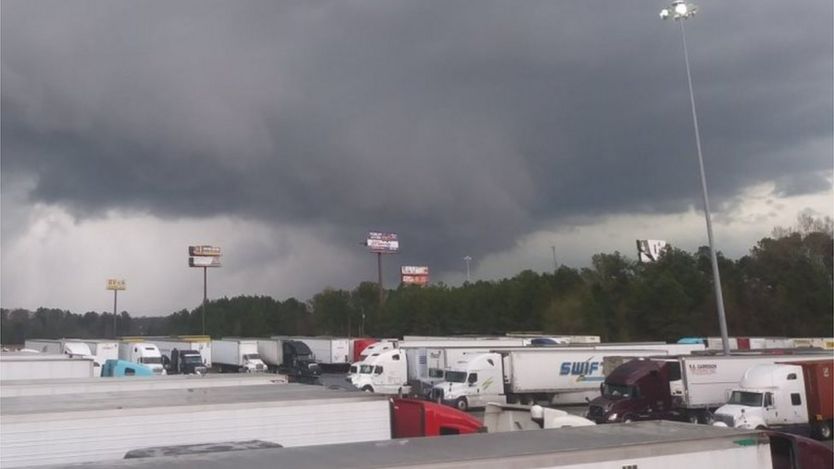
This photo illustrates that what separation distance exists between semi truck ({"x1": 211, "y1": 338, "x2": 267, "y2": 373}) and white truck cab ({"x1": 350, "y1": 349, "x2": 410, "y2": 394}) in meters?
16.8

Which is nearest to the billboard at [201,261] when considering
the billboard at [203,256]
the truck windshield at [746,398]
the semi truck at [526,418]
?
the billboard at [203,256]

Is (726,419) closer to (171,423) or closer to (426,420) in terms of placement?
(426,420)

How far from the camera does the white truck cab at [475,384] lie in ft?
119

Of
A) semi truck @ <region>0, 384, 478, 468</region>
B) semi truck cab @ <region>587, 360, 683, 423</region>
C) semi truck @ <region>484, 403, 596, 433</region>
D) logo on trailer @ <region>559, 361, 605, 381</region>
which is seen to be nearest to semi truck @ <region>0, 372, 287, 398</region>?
semi truck @ <region>0, 384, 478, 468</region>

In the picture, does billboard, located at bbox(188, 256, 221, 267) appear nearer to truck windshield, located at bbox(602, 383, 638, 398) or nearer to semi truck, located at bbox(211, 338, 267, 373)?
semi truck, located at bbox(211, 338, 267, 373)

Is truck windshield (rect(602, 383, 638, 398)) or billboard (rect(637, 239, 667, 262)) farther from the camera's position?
billboard (rect(637, 239, 667, 262))

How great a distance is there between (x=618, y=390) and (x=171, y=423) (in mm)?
21479

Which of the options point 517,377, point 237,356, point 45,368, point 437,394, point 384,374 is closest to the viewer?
point 45,368

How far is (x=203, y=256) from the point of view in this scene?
406 feet

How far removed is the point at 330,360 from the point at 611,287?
128ft

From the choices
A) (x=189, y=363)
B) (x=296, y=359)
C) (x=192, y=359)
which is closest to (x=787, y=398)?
(x=296, y=359)

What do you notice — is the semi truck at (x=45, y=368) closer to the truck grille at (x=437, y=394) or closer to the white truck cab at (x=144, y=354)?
the truck grille at (x=437, y=394)

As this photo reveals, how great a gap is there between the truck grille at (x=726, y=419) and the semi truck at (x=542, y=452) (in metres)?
17.4

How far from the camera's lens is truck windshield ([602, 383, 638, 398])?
28.4 m
